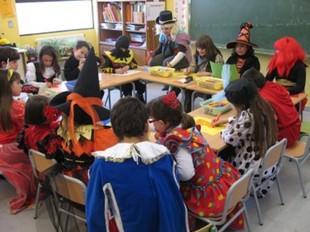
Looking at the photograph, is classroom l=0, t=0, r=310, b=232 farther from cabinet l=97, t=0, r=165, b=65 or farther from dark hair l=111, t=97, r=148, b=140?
cabinet l=97, t=0, r=165, b=65

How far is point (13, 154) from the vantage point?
2775 millimetres

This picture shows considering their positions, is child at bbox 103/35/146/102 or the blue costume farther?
child at bbox 103/35/146/102

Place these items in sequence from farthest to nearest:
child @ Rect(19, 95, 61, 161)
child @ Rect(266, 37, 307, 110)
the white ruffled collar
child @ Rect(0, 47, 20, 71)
A: 1. child @ Rect(0, 47, 20, 71)
2. child @ Rect(266, 37, 307, 110)
3. child @ Rect(19, 95, 61, 161)
4. the white ruffled collar

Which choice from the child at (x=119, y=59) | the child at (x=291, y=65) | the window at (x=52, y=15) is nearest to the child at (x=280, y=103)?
the child at (x=291, y=65)

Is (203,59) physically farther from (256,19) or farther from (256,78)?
(256,78)

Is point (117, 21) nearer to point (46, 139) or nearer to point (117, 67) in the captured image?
point (117, 67)

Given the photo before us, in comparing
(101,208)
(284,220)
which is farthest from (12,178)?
(284,220)

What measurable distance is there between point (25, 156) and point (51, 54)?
1.35 meters

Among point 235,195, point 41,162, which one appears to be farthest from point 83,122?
point 235,195

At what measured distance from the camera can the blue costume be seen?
1.46m

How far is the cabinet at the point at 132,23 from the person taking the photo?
20.0ft

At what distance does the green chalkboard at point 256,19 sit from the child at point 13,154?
11.4 feet

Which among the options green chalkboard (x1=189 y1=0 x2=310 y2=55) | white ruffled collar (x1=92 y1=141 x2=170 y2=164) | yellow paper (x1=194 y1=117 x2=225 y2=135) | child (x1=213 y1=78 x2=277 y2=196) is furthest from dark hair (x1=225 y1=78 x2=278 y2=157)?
green chalkboard (x1=189 y1=0 x2=310 y2=55)

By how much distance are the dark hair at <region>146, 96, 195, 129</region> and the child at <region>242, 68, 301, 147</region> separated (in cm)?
97
